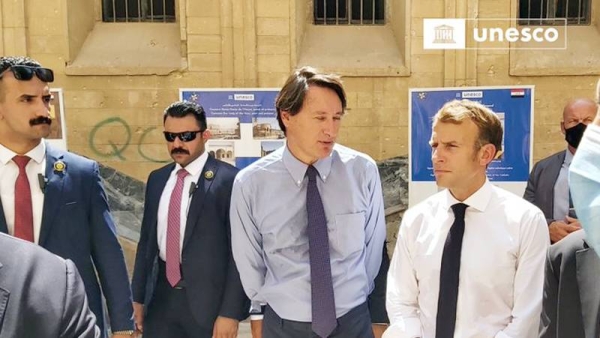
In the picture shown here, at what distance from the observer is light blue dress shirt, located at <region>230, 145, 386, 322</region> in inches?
96.3

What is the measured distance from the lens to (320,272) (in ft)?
7.85

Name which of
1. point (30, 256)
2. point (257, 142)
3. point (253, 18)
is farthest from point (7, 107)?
point (253, 18)

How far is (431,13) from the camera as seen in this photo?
654 cm

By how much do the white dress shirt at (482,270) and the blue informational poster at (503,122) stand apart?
2807mm

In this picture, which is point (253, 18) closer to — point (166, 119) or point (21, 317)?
point (166, 119)

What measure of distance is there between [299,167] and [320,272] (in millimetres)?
493

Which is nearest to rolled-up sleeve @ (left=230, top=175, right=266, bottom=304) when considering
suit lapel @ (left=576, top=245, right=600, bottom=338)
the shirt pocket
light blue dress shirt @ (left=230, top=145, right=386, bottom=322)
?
light blue dress shirt @ (left=230, top=145, right=386, bottom=322)

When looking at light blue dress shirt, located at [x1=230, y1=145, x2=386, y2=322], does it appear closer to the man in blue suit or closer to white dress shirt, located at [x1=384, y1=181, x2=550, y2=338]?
white dress shirt, located at [x1=384, y1=181, x2=550, y2=338]

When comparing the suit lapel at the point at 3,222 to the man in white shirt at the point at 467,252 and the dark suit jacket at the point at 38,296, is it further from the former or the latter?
the man in white shirt at the point at 467,252

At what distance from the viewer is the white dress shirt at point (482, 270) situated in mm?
1980

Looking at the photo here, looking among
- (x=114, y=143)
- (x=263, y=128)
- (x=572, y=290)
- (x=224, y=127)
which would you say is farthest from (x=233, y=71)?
(x=572, y=290)

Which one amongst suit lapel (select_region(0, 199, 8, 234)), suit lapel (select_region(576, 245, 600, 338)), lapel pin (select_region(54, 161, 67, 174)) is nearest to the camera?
suit lapel (select_region(576, 245, 600, 338))

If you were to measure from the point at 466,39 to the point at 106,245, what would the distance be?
213 inches

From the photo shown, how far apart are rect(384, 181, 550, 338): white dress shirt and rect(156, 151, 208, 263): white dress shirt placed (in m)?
1.35
